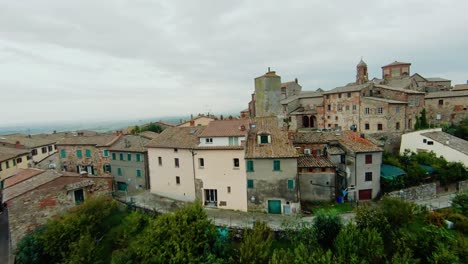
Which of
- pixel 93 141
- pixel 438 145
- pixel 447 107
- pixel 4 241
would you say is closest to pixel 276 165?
pixel 438 145

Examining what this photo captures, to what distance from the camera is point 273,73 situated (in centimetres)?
3353

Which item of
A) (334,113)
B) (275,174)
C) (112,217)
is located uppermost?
(334,113)

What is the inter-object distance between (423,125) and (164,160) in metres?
44.1

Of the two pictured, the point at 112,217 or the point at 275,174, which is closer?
the point at 275,174

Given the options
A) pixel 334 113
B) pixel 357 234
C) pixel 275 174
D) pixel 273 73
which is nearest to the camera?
pixel 357 234

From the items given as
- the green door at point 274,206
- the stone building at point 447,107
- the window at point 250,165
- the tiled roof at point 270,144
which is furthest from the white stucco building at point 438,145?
the window at point 250,165

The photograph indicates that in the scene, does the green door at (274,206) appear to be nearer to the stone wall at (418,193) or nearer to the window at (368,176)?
the window at (368,176)

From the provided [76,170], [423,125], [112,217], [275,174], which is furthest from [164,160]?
[423,125]

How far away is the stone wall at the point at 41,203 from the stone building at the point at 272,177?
19.9m

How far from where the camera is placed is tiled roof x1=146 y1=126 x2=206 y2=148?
29.3m

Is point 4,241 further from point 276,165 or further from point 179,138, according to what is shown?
point 276,165

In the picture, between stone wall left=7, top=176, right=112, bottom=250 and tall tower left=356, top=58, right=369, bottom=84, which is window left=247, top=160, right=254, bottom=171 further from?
tall tower left=356, top=58, right=369, bottom=84

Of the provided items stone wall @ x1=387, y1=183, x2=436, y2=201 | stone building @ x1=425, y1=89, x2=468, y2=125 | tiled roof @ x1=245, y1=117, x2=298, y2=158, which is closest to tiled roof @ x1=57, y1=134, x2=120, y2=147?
tiled roof @ x1=245, y1=117, x2=298, y2=158

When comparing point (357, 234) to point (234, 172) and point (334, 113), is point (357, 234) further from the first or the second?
point (334, 113)
